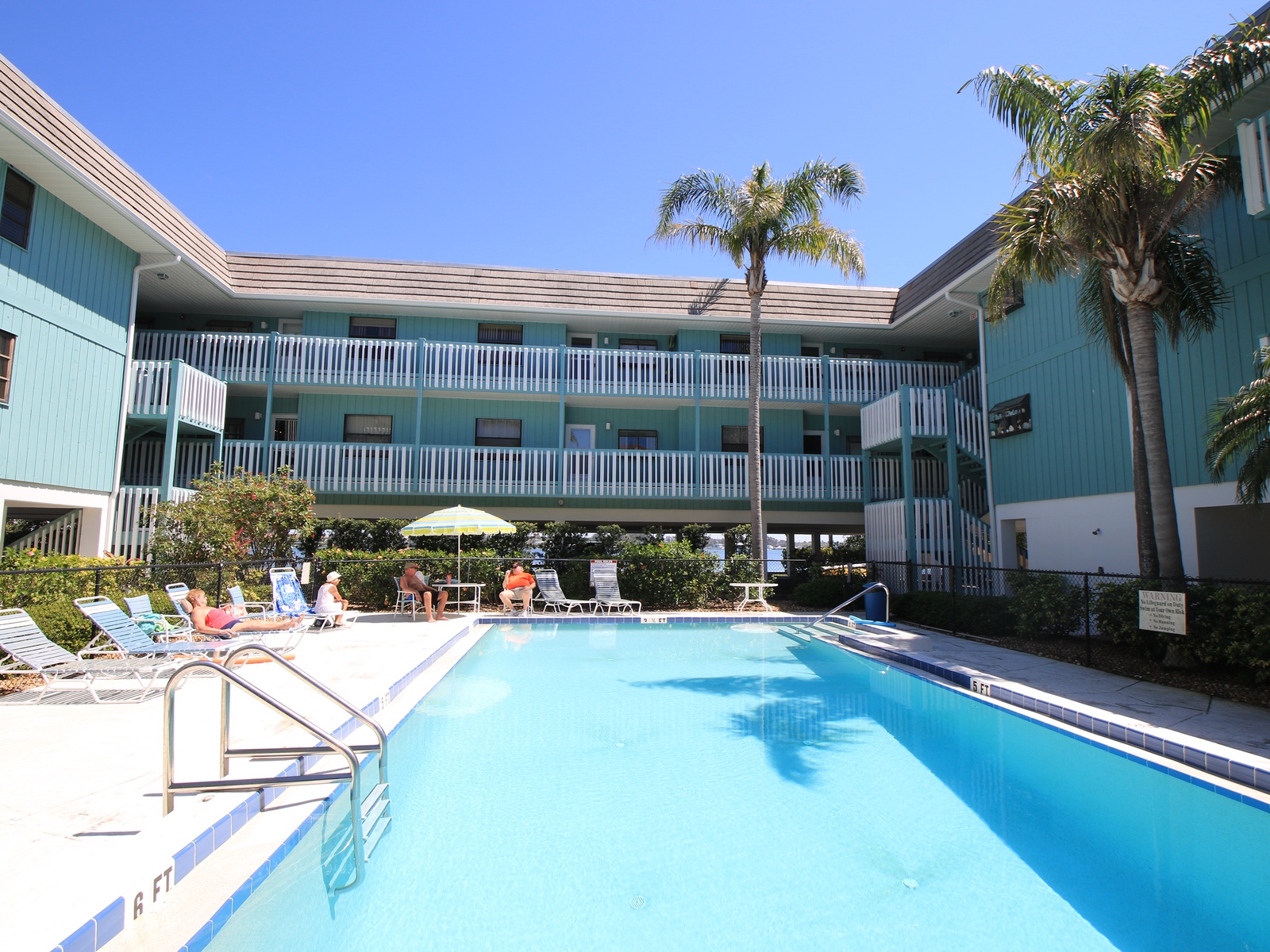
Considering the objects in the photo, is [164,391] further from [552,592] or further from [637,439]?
[637,439]

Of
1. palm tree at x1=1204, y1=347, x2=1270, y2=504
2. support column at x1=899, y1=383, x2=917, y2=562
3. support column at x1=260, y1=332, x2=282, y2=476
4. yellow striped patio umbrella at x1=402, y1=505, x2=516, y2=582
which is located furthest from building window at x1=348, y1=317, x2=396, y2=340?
palm tree at x1=1204, y1=347, x2=1270, y2=504

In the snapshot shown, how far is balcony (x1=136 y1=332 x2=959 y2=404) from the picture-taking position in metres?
17.8

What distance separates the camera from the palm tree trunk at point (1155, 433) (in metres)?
8.79

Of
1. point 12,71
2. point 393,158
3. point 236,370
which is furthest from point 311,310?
point 12,71

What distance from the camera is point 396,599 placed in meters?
15.3

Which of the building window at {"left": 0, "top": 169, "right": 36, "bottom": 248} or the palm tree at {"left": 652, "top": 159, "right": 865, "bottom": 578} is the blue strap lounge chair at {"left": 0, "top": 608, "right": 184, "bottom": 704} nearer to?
the building window at {"left": 0, "top": 169, "right": 36, "bottom": 248}

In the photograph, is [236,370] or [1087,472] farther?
[236,370]

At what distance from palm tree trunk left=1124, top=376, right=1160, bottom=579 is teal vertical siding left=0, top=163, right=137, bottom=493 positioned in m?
17.3

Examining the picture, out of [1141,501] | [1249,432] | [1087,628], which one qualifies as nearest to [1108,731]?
[1087,628]

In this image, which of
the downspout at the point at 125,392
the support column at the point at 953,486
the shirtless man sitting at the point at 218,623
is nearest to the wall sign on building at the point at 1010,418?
the support column at the point at 953,486

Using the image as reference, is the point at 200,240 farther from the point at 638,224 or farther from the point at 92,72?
the point at 638,224

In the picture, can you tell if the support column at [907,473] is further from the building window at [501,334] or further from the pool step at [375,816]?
the pool step at [375,816]

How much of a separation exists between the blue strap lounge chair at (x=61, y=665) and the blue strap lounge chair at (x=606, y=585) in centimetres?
911

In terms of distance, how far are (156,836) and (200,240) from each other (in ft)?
55.1
